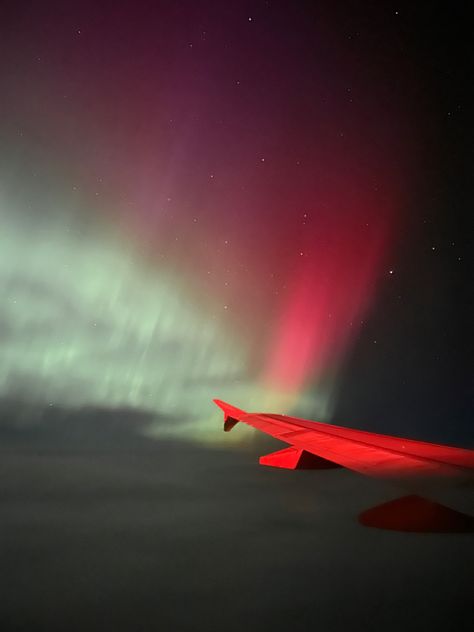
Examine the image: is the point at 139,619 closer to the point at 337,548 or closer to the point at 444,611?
the point at 444,611

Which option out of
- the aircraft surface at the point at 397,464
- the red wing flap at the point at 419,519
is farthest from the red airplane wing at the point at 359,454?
the red wing flap at the point at 419,519

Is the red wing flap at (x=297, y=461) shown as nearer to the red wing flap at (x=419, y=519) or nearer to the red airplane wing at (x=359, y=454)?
the red airplane wing at (x=359, y=454)

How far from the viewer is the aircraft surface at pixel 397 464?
4289mm

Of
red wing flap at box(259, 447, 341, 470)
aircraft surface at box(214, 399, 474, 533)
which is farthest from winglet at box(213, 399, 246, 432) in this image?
red wing flap at box(259, 447, 341, 470)

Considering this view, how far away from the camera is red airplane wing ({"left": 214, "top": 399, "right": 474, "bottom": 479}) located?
16.9ft

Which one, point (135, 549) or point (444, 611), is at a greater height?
point (444, 611)

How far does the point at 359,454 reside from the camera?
6.41 metres

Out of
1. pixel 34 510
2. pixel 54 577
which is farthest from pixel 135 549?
pixel 34 510

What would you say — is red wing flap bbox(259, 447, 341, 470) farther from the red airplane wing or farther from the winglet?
the winglet

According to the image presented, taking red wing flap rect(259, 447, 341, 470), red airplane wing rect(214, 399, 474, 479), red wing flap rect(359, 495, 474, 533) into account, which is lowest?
red wing flap rect(359, 495, 474, 533)

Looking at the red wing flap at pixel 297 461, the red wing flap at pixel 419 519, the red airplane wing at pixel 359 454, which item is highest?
the red airplane wing at pixel 359 454

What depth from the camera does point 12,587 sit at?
21.7ft

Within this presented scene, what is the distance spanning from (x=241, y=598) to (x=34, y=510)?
486 inches

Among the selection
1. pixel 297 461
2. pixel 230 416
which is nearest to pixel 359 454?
pixel 297 461
